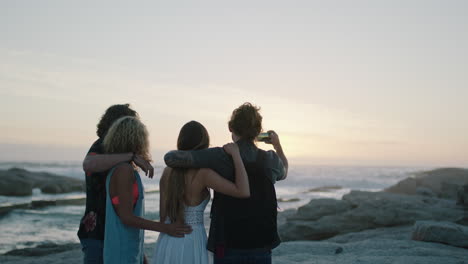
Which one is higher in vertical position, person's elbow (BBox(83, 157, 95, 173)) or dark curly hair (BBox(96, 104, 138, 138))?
dark curly hair (BBox(96, 104, 138, 138))

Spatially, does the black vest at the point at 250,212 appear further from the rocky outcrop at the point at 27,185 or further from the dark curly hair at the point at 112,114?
the rocky outcrop at the point at 27,185

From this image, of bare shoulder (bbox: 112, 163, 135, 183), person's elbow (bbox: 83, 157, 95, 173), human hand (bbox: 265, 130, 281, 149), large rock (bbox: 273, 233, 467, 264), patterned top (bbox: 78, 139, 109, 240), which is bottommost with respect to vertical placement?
large rock (bbox: 273, 233, 467, 264)

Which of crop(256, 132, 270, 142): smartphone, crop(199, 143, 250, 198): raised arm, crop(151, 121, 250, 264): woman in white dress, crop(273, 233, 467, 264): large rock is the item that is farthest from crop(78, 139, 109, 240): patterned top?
crop(273, 233, 467, 264): large rock

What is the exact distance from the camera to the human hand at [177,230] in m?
3.59

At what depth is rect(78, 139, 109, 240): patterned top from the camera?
346 cm

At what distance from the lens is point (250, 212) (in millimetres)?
3584

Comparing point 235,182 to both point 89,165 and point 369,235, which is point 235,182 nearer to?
point 89,165

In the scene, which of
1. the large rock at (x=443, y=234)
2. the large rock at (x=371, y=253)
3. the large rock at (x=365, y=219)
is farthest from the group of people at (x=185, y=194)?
the large rock at (x=365, y=219)

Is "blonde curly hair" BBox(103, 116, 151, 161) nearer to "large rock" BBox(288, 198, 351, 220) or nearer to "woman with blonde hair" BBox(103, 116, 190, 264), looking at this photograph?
"woman with blonde hair" BBox(103, 116, 190, 264)

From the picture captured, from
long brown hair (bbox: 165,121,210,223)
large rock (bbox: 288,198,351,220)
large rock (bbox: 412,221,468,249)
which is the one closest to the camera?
long brown hair (bbox: 165,121,210,223)

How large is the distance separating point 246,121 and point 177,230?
1.10m

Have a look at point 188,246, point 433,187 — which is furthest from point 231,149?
point 433,187

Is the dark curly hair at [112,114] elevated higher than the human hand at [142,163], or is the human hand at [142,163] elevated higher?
the dark curly hair at [112,114]

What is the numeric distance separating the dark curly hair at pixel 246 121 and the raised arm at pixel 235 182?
258mm
